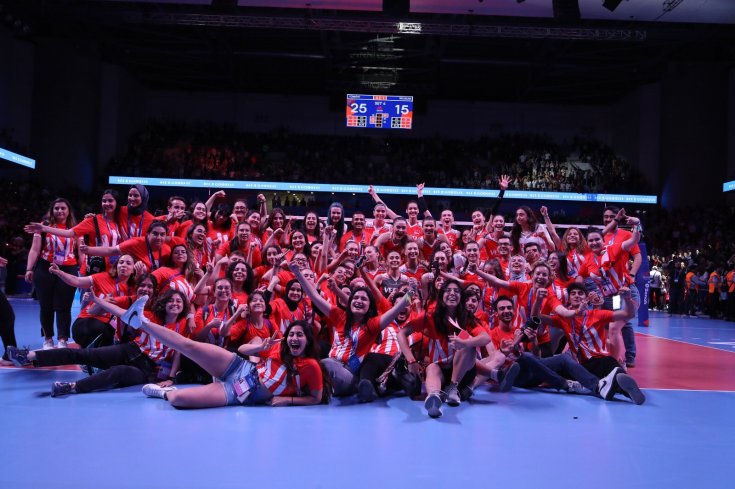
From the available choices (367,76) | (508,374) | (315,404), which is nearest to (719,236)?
(367,76)

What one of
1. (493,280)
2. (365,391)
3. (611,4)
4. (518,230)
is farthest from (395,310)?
(611,4)

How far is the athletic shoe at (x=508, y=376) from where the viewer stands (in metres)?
5.27

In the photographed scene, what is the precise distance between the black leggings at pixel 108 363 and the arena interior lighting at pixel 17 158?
16.7 metres

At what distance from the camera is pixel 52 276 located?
643 cm

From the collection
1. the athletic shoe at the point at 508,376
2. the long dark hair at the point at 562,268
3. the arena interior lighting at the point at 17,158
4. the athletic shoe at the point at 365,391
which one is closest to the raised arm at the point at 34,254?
the athletic shoe at the point at 365,391

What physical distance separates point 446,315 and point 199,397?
2159mm

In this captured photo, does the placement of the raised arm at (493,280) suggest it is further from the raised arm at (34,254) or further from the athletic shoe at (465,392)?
the raised arm at (34,254)

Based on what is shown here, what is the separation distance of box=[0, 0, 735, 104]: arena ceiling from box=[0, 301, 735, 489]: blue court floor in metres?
14.2

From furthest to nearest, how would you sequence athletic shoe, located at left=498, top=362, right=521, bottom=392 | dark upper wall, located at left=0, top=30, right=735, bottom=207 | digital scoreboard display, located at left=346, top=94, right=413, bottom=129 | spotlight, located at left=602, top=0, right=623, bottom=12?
digital scoreboard display, located at left=346, top=94, right=413, bottom=129, dark upper wall, located at left=0, top=30, right=735, bottom=207, spotlight, located at left=602, top=0, right=623, bottom=12, athletic shoe, located at left=498, top=362, right=521, bottom=392

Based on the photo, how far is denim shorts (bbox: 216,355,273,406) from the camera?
15.0 feet

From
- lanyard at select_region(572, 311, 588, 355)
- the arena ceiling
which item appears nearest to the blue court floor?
lanyard at select_region(572, 311, 588, 355)

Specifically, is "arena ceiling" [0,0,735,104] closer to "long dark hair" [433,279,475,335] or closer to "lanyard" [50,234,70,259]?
"lanyard" [50,234,70,259]

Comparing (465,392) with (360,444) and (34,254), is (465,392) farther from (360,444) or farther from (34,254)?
(34,254)

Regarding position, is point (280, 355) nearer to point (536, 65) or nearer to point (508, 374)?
point (508, 374)
